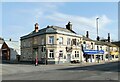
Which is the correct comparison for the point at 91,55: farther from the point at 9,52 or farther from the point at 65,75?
the point at 65,75

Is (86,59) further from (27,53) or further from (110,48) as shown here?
(110,48)

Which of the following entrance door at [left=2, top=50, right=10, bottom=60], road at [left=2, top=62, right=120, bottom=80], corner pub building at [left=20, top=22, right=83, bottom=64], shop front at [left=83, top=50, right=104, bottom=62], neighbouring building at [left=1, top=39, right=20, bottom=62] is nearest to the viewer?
road at [left=2, top=62, right=120, bottom=80]

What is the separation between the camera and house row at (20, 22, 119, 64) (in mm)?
52031

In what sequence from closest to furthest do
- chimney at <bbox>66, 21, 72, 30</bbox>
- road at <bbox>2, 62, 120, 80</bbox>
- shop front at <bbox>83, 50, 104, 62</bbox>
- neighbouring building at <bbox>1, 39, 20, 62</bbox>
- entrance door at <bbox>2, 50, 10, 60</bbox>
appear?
road at <bbox>2, 62, 120, 80</bbox>, shop front at <bbox>83, 50, 104, 62</bbox>, chimney at <bbox>66, 21, 72, 30</bbox>, neighbouring building at <bbox>1, 39, 20, 62</bbox>, entrance door at <bbox>2, 50, 10, 60</bbox>

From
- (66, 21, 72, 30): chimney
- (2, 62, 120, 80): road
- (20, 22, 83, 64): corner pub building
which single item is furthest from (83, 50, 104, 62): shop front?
(2, 62, 120, 80): road

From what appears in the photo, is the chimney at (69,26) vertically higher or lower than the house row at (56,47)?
higher

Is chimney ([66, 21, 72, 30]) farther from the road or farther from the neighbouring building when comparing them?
the road

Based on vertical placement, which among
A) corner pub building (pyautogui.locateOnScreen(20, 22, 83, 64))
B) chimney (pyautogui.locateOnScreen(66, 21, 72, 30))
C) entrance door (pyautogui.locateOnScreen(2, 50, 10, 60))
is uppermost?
A: chimney (pyautogui.locateOnScreen(66, 21, 72, 30))

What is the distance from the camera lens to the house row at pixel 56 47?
5203 cm

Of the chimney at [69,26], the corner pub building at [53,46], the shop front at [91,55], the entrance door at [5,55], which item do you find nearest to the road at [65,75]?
the corner pub building at [53,46]

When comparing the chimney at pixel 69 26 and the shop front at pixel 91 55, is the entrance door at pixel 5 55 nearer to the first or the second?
the chimney at pixel 69 26

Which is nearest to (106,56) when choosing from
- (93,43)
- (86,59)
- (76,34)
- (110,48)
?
(110,48)

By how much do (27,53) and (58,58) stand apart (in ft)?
38.5

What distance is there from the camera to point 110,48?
81.9m
